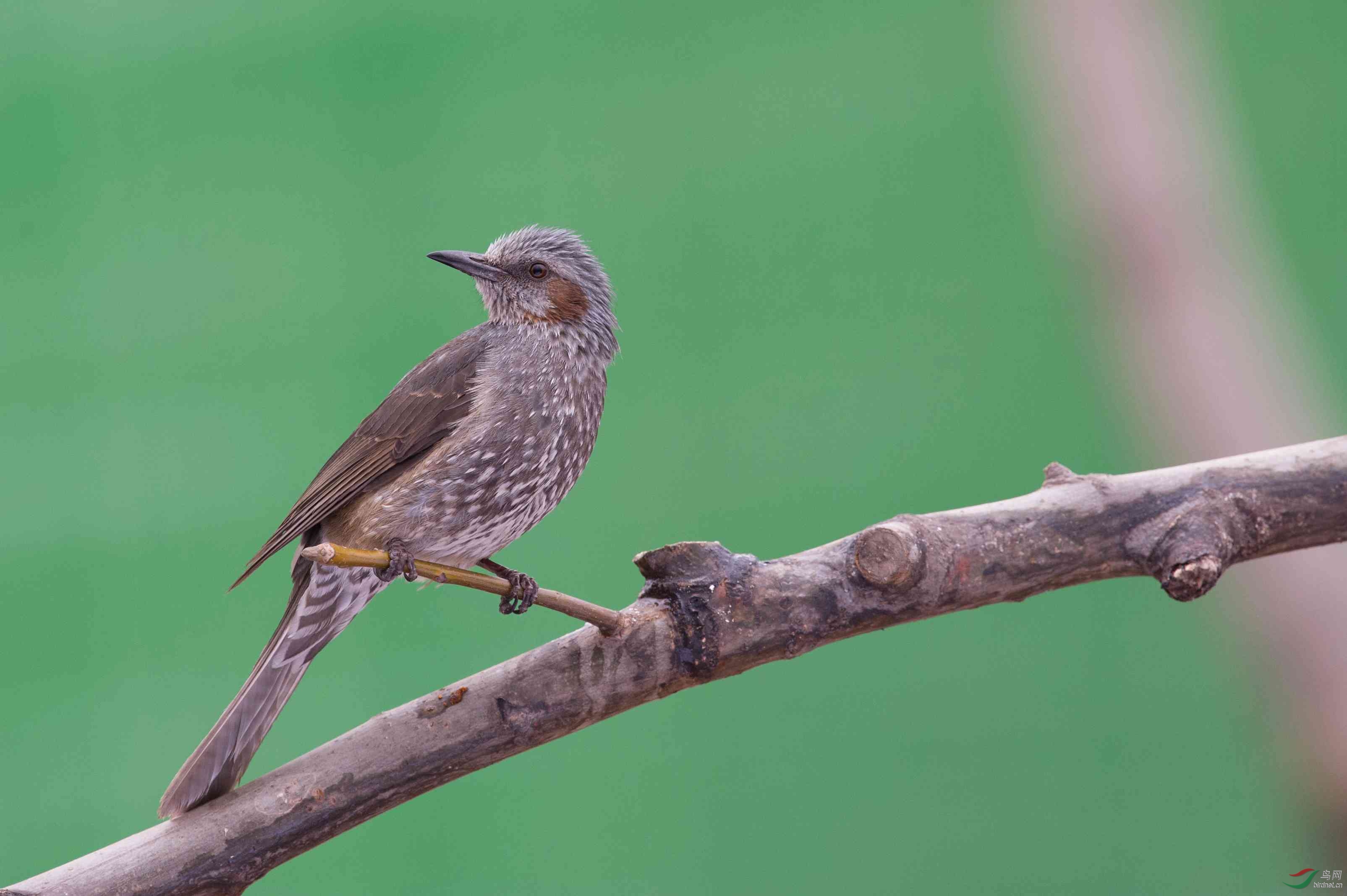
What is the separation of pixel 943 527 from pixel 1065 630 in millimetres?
2271

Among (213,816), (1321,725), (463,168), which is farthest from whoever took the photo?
(463,168)

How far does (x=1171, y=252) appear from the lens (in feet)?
11.8

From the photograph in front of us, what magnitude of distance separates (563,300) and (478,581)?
739 millimetres

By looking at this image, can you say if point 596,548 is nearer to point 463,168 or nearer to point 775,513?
point 775,513

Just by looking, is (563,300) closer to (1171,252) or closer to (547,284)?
(547,284)

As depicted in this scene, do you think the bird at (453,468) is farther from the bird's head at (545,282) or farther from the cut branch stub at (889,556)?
the cut branch stub at (889,556)

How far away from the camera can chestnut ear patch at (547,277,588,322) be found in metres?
2.39

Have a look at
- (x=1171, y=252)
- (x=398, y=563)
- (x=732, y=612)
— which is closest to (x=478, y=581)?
(x=398, y=563)

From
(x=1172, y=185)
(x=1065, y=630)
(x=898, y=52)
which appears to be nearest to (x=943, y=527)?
(x=1172, y=185)

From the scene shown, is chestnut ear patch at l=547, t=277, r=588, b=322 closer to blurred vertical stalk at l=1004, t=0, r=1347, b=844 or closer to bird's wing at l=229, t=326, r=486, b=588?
bird's wing at l=229, t=326, r=486, b=588

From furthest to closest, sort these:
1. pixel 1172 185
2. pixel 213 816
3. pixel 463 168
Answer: pixel 463 168 < pixel 1172 185 < pixel 213 816

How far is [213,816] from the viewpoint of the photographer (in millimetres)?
2004

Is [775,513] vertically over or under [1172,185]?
under

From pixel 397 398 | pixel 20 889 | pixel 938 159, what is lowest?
pixel 20 889
